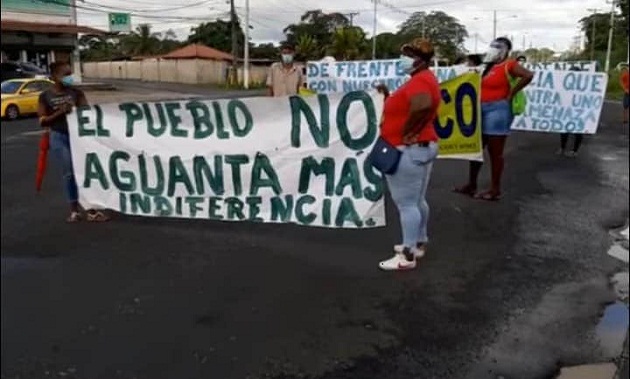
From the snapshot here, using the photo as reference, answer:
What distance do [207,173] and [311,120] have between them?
0.55 metres

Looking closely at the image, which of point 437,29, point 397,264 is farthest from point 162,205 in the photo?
point 397,264

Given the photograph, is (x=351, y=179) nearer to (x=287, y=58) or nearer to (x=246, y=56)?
(x=287, y=58)

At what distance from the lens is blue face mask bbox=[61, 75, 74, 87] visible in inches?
70.9

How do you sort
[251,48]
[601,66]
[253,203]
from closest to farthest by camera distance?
1. [251,48]
2. [253,203]
3. [601,66]

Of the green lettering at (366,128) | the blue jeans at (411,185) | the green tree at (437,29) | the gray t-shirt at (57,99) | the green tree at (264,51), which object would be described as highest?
the green tree at (437,29)

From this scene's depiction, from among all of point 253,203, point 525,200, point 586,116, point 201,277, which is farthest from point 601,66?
point 253,203

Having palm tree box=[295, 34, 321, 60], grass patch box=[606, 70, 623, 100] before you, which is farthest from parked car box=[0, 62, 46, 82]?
grass patch box=[606, 70, 623, 100]

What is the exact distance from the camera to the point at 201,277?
13.4 ft

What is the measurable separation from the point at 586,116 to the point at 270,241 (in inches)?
243

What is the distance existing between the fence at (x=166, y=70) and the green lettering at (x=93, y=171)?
53 cm

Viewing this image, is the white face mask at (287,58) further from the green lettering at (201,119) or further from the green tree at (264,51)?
the green lettering at (201,119)

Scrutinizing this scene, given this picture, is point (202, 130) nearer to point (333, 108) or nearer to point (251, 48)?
point (251, 48)

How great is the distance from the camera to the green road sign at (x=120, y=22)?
1.64 metres

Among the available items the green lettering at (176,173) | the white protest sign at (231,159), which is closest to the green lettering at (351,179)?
the white protest sign at (231,159)
